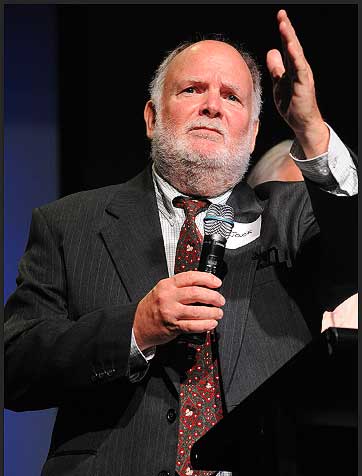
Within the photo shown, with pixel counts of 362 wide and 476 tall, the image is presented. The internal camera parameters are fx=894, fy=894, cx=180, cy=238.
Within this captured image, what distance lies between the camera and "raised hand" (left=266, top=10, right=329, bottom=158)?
1.79m

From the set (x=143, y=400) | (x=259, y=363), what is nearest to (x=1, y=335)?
(x=143, y=400)

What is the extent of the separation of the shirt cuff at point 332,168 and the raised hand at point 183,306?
41cm

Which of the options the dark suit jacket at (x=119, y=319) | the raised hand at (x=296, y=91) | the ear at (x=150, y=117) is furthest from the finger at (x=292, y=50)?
the ear at (x=150, y=117)

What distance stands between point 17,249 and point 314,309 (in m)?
1.79

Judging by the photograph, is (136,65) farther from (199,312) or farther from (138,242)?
(199,312)

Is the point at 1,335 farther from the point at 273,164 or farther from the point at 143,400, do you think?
the point at 273,164

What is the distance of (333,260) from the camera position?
2.02m

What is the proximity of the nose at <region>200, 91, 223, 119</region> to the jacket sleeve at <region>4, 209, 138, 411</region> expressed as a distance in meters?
0.52

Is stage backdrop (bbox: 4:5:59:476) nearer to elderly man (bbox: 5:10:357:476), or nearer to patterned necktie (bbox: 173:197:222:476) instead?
elderly man (bbox: 5:10:357:476)

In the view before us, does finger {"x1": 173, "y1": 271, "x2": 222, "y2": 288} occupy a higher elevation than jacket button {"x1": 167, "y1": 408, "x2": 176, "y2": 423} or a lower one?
higher

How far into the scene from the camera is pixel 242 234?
218 cm

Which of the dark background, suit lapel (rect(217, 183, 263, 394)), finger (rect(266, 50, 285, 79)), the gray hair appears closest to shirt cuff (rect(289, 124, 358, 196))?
finger (rect(266, 50, 285, 79))

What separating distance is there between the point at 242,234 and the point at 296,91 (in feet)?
1.51

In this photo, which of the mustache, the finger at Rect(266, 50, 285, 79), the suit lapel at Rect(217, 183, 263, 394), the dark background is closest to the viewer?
the finger at Rect(266, 50, 285, 79)
